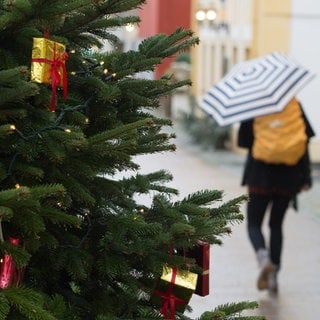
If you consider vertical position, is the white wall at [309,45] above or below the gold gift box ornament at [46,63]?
below

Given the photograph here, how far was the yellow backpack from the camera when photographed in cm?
750

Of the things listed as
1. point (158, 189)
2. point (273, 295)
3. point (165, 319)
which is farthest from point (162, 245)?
point (273, 295)

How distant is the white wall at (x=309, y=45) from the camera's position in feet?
56.4

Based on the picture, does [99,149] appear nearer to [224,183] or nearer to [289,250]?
[289,250]

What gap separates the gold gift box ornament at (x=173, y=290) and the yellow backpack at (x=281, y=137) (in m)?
4.49

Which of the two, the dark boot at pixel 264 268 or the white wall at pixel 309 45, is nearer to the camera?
the dark boot at pixel 264 268

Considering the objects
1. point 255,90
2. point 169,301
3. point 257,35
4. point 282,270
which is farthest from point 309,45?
point 169,301

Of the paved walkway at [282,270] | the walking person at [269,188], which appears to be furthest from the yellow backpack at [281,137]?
the paved walkway at [282,270]

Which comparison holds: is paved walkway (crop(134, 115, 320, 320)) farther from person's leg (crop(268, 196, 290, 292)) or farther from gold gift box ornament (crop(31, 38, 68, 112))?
gold gift box ornament (crop(31, 38, 68, 112))

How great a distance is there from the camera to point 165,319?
9.87 ft

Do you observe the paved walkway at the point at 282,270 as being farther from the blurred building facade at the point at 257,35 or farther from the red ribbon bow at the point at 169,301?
the blurred building facade at the point at 257,35

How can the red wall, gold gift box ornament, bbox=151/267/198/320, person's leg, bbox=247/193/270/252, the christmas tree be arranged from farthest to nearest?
the red wall, person's leg, bbox=247/193/270/252, gold gift box ornament, bbox=151/267/198/320, the christmas tree

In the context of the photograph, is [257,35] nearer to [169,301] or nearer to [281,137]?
[281,137]

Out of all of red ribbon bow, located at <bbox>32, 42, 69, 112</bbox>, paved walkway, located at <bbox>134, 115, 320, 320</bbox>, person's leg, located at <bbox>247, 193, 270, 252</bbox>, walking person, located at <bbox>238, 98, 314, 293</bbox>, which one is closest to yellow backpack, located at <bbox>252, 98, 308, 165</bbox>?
walking person, located at <bbox>238, 98, 314, 293</bbox>
